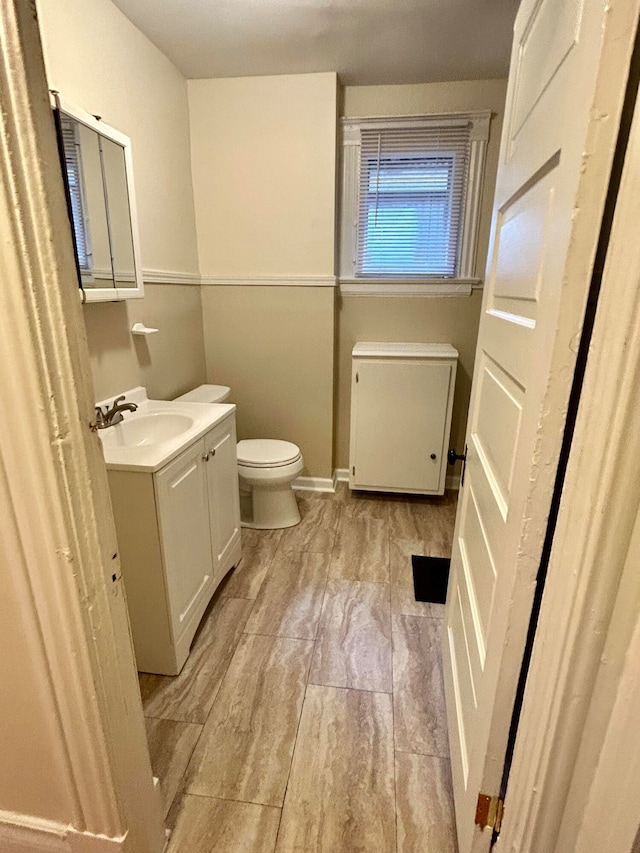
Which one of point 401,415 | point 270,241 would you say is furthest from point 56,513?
point 270,241

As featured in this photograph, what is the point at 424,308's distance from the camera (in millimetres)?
2818

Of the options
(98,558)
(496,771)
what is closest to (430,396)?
(496,771)

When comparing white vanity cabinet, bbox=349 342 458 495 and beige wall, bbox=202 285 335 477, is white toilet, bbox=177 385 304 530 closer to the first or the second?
beige wall, bbox=202 285 335 477

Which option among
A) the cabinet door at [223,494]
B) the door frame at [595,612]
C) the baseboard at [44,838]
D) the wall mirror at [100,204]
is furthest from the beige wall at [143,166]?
the door frame at [595,612]

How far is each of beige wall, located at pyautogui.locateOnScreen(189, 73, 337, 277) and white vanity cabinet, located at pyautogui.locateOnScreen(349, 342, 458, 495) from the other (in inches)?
26.0

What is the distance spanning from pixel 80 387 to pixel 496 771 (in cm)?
105

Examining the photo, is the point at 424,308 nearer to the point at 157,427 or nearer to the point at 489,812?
the point at 157,427

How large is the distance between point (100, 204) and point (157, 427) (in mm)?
885

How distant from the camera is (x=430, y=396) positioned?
2.66 m

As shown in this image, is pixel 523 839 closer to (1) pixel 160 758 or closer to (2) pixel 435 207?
(1) pixel 160 758

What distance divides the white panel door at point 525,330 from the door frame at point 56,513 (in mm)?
717

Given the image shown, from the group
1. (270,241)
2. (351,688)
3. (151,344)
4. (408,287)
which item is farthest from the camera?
(408,287)

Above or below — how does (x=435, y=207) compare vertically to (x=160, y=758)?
above

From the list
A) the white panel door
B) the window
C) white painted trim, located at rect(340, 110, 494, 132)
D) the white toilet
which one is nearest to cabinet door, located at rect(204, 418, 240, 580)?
the white toilet
